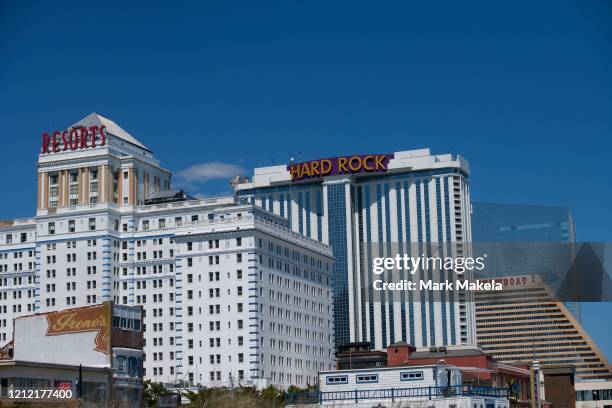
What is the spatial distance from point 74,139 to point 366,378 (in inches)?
3920

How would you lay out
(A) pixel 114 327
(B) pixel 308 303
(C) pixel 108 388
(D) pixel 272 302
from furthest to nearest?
(B) pixel 308 303 < (D) pixel 272 302 < (A) pixel 114 327 < (C) pixel 108 388

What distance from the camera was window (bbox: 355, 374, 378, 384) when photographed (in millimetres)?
96488

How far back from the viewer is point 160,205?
576 ft

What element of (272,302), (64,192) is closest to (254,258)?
(272,302)

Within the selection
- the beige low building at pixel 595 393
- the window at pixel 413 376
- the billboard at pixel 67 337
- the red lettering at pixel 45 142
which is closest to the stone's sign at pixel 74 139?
the red lettering at pixel 45 142

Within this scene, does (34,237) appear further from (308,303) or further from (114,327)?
(114,327)

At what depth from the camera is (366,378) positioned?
318 feet

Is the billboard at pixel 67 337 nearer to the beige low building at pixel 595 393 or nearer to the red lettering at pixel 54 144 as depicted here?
the red lettering at pixel 54 144

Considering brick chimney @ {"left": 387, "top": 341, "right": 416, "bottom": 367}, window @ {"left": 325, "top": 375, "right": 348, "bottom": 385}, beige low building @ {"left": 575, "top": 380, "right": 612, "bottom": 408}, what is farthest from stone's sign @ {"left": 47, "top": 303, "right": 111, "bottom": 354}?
beige low building @ {"left": 575, "top": 380, "right": 612, "bottom": 408}

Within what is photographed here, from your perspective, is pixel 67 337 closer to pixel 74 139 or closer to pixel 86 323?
pixel 86 323

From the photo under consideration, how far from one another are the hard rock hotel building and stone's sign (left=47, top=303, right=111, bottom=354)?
1274 inches

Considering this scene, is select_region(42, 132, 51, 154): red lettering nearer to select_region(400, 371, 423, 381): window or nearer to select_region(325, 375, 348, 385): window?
select_region(325, 375, 348, 385): window

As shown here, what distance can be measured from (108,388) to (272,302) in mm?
52661

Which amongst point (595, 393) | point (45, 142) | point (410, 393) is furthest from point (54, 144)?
point (410, 393)
